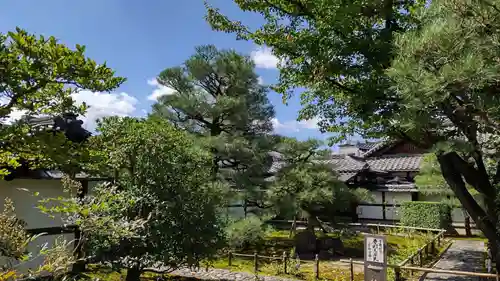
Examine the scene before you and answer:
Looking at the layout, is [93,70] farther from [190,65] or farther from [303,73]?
[190,65]

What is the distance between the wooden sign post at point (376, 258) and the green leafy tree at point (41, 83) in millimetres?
5309

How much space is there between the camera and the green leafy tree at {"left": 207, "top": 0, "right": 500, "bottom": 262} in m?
4.06

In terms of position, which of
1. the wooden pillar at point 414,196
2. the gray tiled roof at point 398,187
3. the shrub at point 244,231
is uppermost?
the gray tiled roof at point 398,187

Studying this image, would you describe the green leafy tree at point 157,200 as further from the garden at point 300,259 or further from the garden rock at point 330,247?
the garden rock at point 330,247

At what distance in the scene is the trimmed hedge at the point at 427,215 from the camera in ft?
54.1

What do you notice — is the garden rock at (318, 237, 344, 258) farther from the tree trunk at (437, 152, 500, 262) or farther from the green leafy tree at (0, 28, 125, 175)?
the green leafy tree at (0, 28, 125, 175)

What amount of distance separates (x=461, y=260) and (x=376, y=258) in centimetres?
567

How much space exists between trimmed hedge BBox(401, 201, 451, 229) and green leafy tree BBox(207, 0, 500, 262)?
10.00 m

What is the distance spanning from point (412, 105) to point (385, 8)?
117 inches

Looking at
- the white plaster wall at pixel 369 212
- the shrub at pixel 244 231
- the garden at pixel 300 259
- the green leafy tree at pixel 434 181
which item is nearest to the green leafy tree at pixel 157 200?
the garden at pixel 300 259

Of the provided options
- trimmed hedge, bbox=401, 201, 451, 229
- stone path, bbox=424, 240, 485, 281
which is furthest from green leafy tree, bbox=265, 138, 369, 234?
trimmed hedge, bbox=401, 201, 451, 229

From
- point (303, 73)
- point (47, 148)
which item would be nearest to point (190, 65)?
point (303, 73)

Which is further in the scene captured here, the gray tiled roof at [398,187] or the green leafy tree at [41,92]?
the gray tiled roof at [398,187]

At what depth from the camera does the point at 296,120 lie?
899cm
